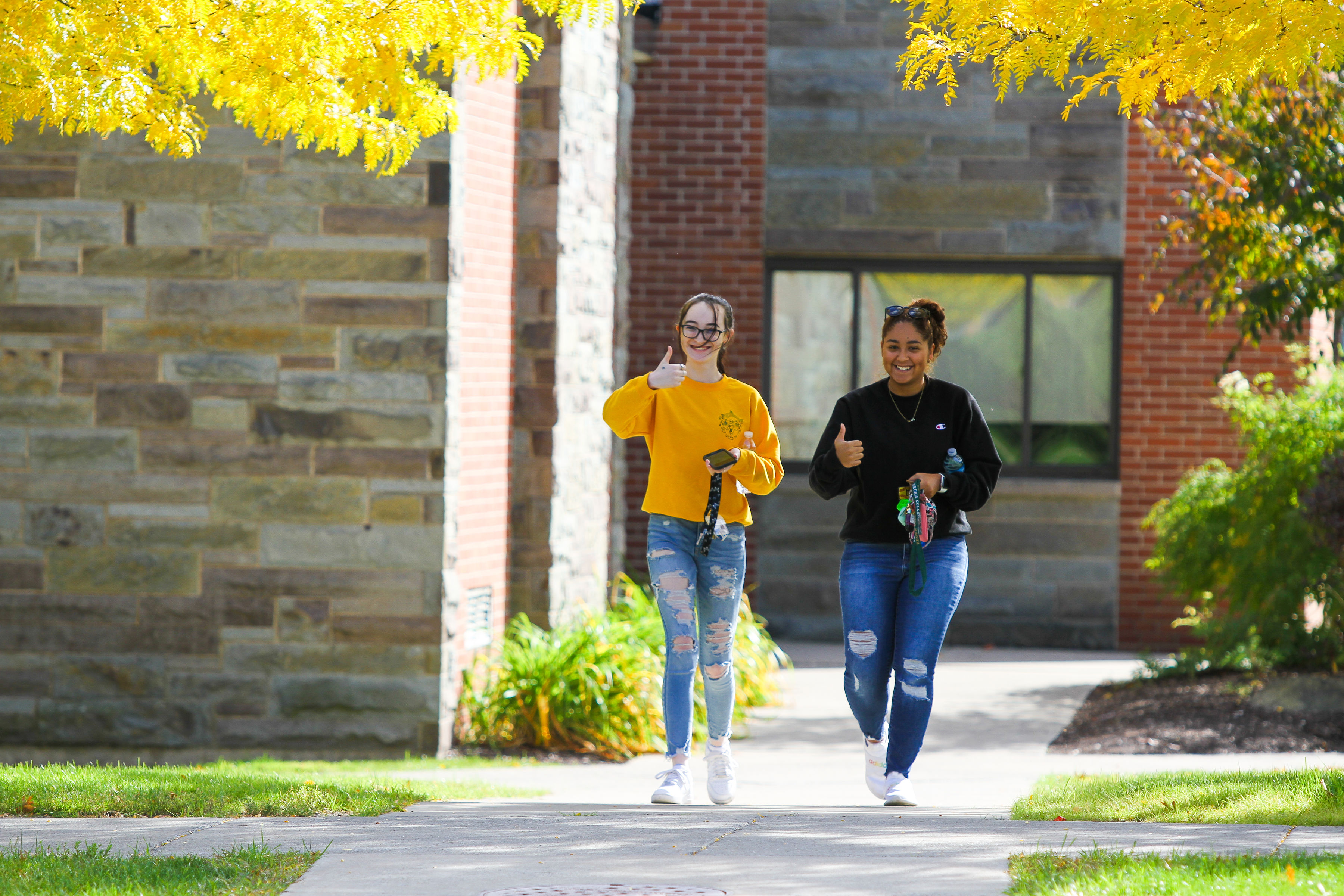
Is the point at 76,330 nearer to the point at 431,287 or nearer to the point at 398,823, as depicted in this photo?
the point at 431,287

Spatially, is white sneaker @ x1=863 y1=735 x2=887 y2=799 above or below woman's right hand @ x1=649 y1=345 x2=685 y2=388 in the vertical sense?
below

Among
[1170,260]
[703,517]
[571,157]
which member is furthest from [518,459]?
[1170,260]

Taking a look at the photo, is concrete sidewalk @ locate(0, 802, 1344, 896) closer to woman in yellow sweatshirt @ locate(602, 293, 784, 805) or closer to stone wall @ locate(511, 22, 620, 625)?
woman in yellow sweatshirt @ locate(602, 293, 784, 805)

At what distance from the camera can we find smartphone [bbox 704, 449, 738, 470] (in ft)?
16.8

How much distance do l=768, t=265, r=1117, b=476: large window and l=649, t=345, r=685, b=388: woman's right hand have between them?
6.60 meters

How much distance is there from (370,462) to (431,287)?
902 millimetres

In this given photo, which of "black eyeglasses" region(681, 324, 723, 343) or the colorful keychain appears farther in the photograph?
"black eyeglasses" region(681, 324, 723, 343)

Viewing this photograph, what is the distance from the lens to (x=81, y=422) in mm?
7289

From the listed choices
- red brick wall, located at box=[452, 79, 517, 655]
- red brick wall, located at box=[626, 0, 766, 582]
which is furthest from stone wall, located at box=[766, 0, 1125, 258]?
red brick wall, located at box=[452, 79, 517, 655]

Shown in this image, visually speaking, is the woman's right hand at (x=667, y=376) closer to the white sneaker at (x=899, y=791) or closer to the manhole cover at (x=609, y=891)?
the white sneaker at (x=899, y=791)

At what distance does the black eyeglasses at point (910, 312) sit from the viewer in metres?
5.17

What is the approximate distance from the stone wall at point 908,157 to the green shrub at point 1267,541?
257 cm

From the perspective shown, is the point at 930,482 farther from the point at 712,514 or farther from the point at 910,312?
the point at 712,514

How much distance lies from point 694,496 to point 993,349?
23.1 feet
